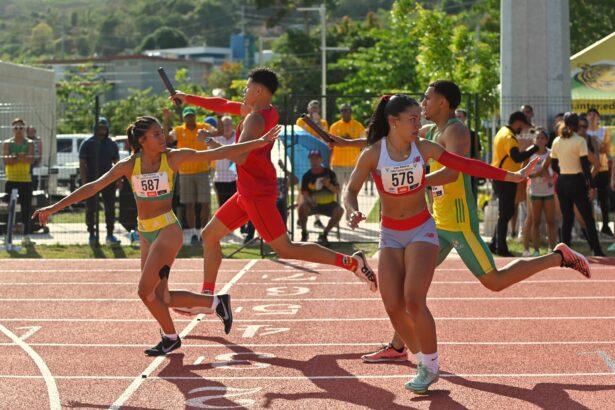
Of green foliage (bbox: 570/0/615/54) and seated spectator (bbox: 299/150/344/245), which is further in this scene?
green foliage (bbox: 570/0/615/54)

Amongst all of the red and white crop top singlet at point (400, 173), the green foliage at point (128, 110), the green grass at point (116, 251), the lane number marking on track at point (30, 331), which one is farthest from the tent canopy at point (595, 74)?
the green foliage at point (128, 110)

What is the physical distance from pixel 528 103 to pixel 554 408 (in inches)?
515

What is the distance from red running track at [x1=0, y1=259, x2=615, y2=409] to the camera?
8102 millimetres

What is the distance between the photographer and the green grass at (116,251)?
1758cm

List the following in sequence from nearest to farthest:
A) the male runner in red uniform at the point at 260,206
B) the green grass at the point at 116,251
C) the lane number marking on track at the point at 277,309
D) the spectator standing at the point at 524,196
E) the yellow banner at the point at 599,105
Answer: the male runner in red uniform at the point at 260,206 < the lane number marking on track at the point at 277,309 < the spectator standing at the point at 524,196 < the green grass at the point at 116,251 < the yellow banner at the point at 599,105

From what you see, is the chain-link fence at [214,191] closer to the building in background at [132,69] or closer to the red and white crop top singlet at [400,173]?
the red and white crop top singlet at [400,173]

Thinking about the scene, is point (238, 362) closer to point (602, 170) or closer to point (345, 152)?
point (602, 170)

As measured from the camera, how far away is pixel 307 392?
8.27 meters

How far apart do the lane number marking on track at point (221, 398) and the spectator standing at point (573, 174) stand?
883 centimetres

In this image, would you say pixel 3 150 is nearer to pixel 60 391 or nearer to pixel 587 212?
pixel 587 212

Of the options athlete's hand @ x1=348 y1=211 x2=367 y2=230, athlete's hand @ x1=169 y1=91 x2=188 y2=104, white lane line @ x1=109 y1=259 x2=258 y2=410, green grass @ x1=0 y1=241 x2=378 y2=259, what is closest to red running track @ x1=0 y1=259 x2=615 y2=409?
white lane line @ x1=109 y1=259 x2=258 y2=410

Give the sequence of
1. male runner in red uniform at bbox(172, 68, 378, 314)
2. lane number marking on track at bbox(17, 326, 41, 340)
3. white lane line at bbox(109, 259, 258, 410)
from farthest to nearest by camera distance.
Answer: lane number marking on track at bbox(17, 326, 41, 340)
male runner in red uniform at bbox(172, 68, 378, 314)
white lane line at bbox(109, 259, 258, 410)

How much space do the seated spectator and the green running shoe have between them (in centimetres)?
1027

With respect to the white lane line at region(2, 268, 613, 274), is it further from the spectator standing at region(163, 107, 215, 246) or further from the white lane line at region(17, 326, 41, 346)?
the white lane line at region(17, 326, 41, 346)
